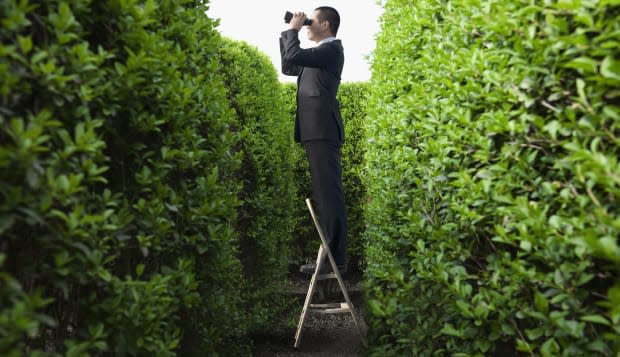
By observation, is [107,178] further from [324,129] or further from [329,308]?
[324,129]

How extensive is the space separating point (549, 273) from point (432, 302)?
1071 millimetres

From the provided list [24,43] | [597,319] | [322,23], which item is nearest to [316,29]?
[322,23]

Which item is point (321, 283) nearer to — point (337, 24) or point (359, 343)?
point (359, 343)

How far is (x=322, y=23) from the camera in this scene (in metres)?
6.04

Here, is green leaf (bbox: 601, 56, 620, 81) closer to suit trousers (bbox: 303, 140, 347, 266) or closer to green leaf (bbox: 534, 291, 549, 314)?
green leaf (bbox: 534, 291, 549, 314)

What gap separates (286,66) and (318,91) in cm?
56

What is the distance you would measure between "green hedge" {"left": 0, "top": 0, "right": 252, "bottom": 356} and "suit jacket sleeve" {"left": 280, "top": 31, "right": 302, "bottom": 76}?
2120 mm

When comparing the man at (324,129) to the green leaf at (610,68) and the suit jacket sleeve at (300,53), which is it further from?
the green leaf at (610,68)

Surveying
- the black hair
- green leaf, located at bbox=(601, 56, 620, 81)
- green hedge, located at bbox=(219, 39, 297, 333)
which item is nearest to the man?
the black hair

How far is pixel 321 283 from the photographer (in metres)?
6.68

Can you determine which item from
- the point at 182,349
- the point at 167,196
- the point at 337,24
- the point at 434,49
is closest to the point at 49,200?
the point at 167,196

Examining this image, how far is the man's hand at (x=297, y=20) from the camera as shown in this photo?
5578mm

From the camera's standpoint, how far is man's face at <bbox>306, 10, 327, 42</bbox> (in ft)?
19.8

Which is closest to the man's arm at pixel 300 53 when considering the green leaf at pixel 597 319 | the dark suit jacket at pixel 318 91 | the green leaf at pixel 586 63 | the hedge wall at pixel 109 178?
the dark suit jacket at pixel 318 91
